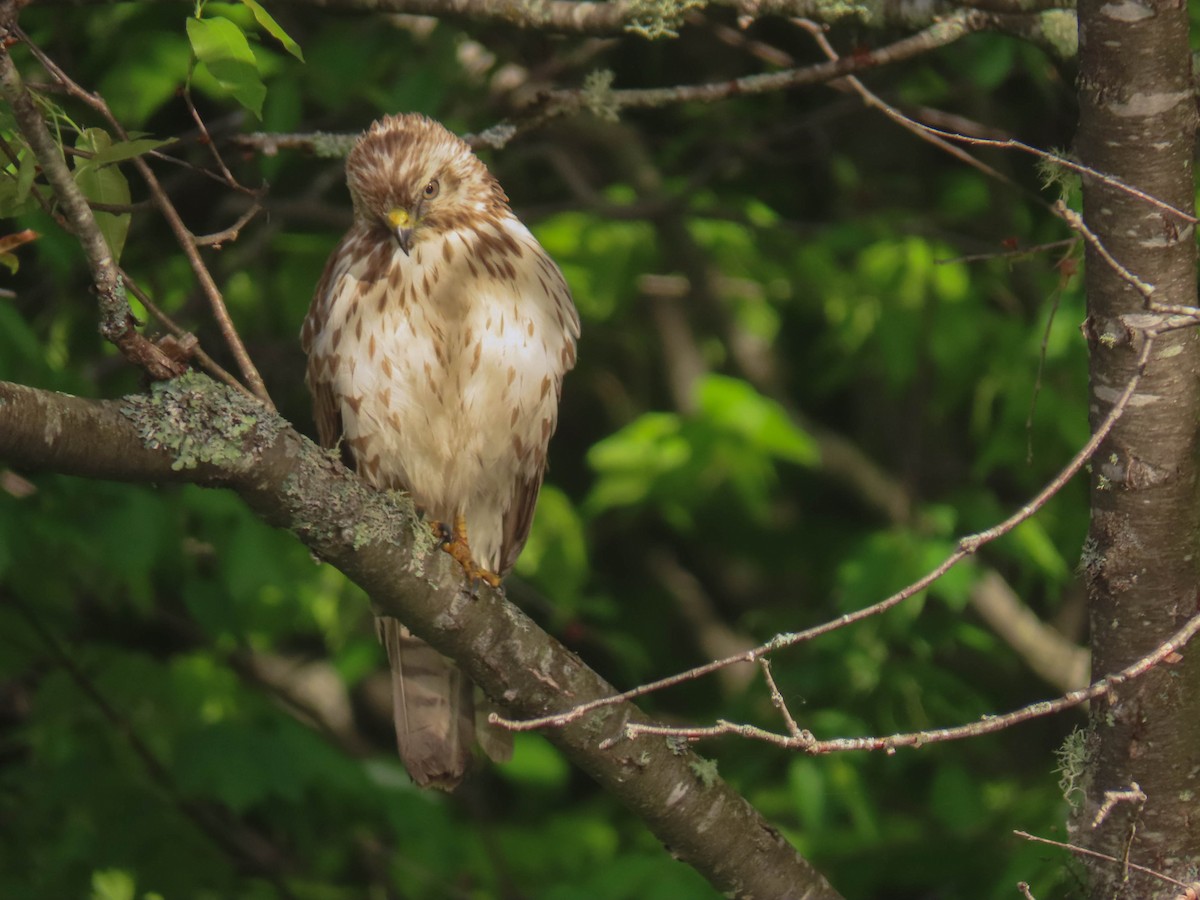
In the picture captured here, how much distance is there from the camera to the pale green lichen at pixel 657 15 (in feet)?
10.2

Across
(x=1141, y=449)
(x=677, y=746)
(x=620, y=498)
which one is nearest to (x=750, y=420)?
(x=620, y=498)

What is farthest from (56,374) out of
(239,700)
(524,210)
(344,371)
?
(524,210)

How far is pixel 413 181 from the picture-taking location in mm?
3549

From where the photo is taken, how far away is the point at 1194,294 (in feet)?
8.28

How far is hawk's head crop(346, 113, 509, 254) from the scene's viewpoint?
3525 millimetres

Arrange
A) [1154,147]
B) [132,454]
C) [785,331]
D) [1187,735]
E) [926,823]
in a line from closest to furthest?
[132,454], [1154,147], [1187,735], [926,823], [785,331]

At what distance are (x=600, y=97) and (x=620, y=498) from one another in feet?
7.95

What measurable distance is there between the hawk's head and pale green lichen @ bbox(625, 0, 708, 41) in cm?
62

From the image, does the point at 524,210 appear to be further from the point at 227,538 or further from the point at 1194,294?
the point at 1194,294

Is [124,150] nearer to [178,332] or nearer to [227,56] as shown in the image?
[178,332]

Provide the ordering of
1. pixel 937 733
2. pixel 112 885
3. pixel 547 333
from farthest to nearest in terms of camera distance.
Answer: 1. pixel 112 885
2. pixel 547 333
3. pixel 937 733

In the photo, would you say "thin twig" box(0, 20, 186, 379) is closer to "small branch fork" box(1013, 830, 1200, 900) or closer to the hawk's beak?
the hawk's beak

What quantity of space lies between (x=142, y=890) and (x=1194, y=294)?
3.31 metres

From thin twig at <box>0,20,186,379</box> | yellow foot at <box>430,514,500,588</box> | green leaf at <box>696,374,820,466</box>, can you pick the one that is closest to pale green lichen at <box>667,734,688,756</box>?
yellow foot at <box>430,514,500,588</box>
